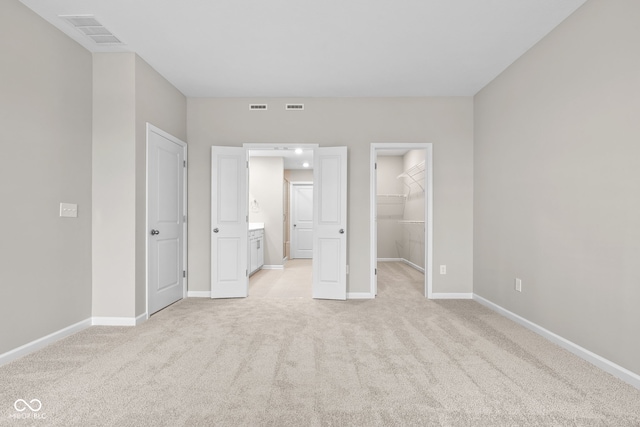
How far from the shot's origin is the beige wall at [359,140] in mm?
4277

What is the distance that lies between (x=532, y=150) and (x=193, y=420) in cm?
360

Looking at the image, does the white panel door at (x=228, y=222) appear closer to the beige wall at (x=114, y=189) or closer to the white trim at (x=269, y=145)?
the white trim at (x=269, y=145)

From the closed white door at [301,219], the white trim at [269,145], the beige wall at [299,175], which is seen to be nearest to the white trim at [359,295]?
the white trim at [269,145]

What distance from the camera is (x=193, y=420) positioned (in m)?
1.65

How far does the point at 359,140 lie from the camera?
170 inches

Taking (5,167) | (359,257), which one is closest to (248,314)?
(359,257)

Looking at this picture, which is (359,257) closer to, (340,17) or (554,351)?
(554,351)

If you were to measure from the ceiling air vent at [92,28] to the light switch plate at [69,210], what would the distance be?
1.61 metres

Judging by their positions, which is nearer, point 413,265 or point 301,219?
point 413,265

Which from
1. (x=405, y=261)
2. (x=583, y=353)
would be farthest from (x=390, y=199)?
(x=583, y=353)

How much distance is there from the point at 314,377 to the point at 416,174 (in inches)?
224

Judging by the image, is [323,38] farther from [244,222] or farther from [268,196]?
[268,196]

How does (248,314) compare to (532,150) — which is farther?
(248,314)

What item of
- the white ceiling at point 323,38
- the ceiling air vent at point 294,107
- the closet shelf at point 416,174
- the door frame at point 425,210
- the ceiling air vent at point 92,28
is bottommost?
the door frame at point 425,210
